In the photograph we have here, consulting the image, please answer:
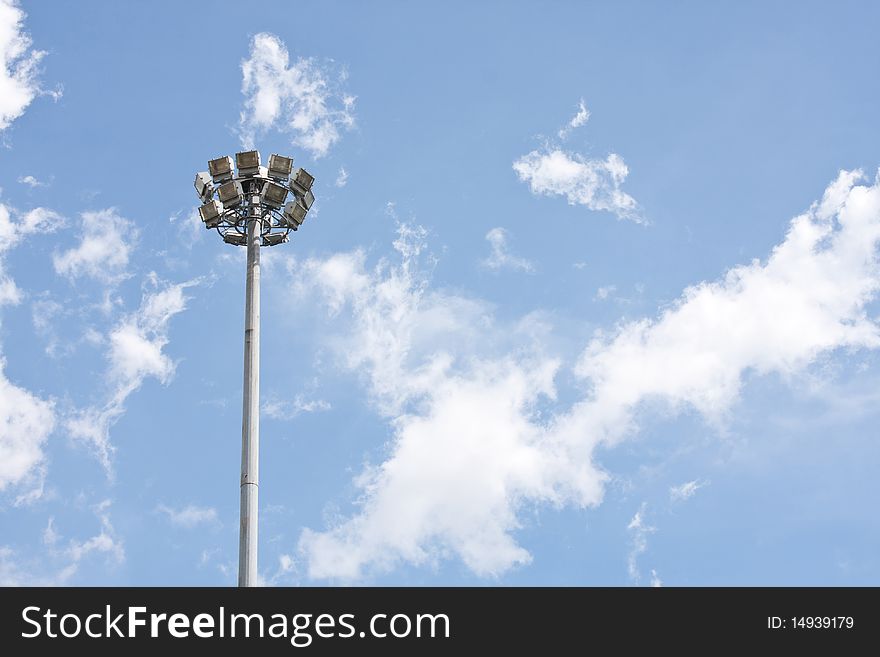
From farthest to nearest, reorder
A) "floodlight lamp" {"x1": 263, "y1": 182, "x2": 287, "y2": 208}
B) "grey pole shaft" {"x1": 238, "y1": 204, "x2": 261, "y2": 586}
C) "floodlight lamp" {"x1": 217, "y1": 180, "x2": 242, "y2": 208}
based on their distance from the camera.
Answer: "floodlight lamp" {"x1": 263, "y1": 182, "x2": 287, "y2": 208} → "floodlight lamp" {"x1": 217, "y1": 180, "x2": 242, "y2": 208} → "grey pole shaft" {"x1": 238, "y1": 204, "x2": 261, "y2": 586}

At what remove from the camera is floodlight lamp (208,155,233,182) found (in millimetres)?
35219

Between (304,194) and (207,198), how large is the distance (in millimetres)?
2936

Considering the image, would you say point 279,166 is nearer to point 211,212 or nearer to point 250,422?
point 211,212

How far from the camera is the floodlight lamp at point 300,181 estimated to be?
117 feet

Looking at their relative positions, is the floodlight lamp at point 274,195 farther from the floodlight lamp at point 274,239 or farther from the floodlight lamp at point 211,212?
the floodlight lamp at point 211,212

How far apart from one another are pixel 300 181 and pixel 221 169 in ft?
7.83

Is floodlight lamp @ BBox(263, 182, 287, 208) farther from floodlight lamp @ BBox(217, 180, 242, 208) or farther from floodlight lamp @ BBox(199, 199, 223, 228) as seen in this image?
floodlight lamp @ BBox(199, 199, 223, 228)

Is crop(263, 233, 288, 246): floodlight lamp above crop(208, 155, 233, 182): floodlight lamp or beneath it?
beneath

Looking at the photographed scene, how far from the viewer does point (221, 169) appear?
3522cm

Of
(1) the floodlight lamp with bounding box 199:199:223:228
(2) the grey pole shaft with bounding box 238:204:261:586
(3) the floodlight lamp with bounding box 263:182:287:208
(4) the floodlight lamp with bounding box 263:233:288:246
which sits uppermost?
(3) the floodlight lamp with bounding box 263:182:287:208

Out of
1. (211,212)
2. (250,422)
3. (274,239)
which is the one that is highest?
(211,212)

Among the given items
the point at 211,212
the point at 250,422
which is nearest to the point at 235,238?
the point at 211,212
